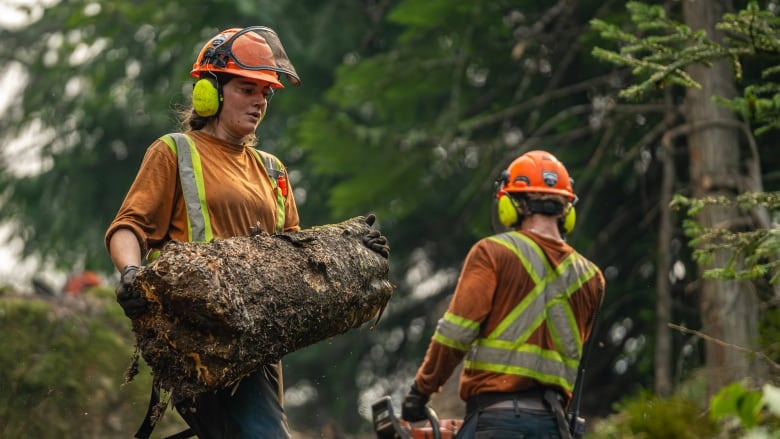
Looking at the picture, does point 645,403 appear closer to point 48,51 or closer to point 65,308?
point 65,308

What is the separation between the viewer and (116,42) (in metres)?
18.5

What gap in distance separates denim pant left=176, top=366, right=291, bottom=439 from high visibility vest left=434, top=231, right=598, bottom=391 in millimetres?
1596

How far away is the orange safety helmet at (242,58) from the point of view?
16.1 ft

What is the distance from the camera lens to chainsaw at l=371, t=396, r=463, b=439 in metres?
6.20

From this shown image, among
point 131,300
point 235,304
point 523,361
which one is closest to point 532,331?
point 523,361

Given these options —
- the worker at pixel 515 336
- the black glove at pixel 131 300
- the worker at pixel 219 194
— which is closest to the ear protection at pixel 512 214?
the worker at pixel 515 336

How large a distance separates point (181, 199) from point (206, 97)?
0.44 m

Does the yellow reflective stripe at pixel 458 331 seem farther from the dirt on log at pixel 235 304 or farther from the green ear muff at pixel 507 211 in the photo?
the dirt on log at pixel 235 304

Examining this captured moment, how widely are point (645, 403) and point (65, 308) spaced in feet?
16.2

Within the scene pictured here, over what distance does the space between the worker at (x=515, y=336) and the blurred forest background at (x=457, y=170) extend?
628mm

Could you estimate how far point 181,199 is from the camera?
4.71m

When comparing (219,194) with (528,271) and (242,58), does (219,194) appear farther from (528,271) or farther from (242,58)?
(528,271)

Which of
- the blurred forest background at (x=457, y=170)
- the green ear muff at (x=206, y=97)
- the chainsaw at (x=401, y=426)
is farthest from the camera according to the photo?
the blurred forest background at (x=457, y=170)

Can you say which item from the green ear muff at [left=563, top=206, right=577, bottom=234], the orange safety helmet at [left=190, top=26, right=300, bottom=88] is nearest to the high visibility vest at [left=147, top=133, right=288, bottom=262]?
the orange safety helmet at [left=190, top=26, right=300, bottom=88]
